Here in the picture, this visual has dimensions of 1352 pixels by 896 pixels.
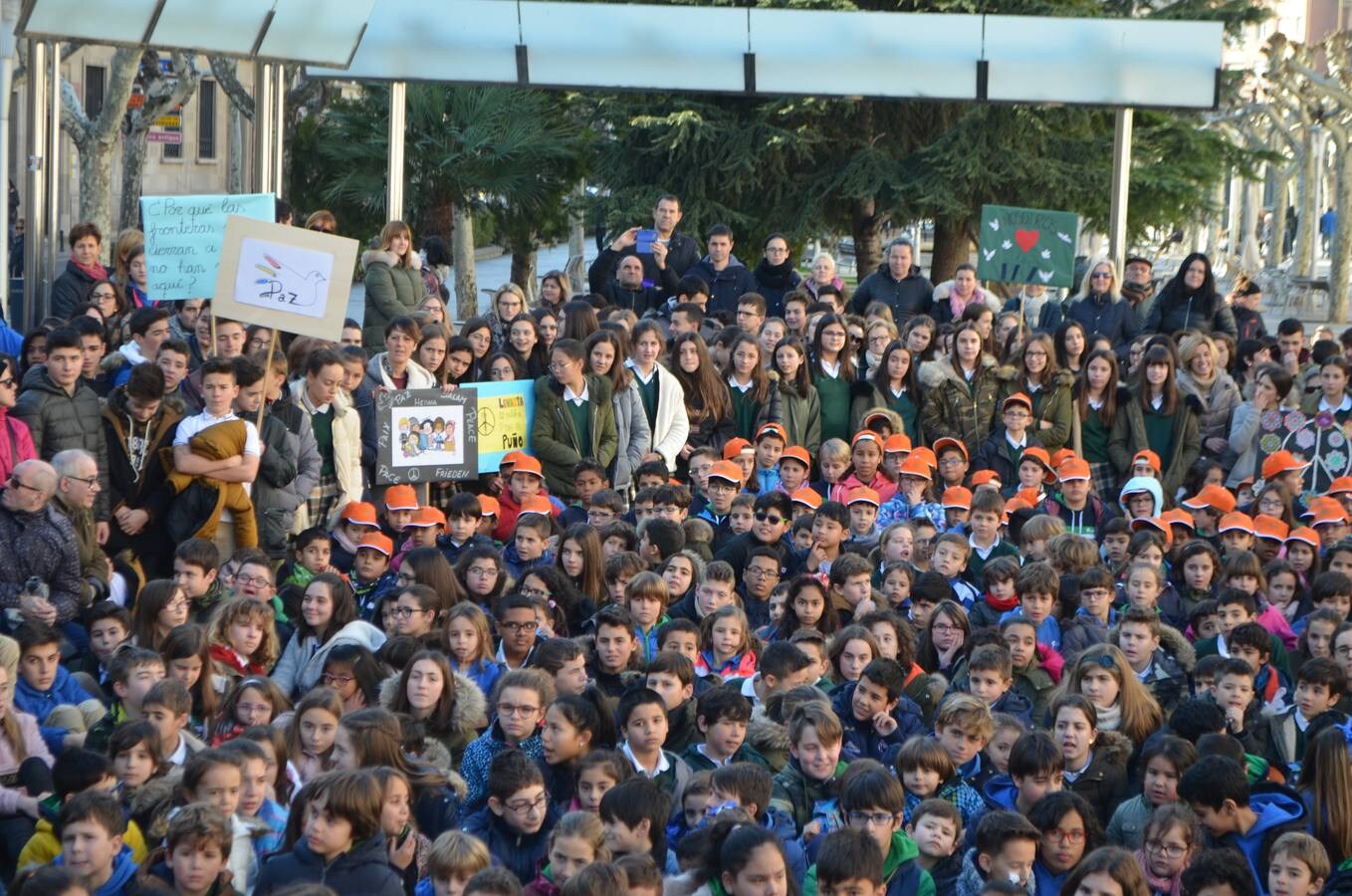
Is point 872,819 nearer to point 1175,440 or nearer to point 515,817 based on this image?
point 515,817

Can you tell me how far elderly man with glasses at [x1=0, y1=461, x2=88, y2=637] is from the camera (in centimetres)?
912

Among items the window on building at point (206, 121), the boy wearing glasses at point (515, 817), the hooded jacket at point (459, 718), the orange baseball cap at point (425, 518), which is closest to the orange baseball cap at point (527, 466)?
the orange baseball cap at point (425, 518)

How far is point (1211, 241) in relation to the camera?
56.7 meters

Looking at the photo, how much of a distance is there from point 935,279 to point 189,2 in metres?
11.6

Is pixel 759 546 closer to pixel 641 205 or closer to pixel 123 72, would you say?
pixel 641 205

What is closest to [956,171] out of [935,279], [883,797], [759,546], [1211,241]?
[935,279]

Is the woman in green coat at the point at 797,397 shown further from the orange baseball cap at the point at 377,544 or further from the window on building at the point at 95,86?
the window on building at the point at 95,86

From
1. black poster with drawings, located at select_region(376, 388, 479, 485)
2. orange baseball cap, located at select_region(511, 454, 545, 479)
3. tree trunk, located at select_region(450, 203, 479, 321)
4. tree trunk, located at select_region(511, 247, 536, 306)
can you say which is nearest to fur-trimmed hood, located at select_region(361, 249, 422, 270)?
black poster with drawings, located at select_region(376, 388, 479, 485)

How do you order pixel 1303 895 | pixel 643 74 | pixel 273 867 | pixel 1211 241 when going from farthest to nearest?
pixel 1211 241, pixel 643 74, pixel 1303 895, pixel 273 867

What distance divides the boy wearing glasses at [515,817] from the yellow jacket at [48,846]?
109 cm

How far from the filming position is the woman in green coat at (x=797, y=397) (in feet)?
44.9

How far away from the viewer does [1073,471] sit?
12.6 meters

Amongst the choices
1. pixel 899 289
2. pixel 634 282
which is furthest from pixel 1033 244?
pixel 634 282

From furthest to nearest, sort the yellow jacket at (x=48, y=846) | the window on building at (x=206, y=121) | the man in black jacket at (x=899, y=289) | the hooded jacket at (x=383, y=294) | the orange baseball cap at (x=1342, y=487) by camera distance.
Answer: the window on building at (x=206, y=121)
the man in black jacket at (x=899, y=289)
the hooded jacket at (x=383, y=294)
the orange baseball cap at (x=1342, y=487)
the yellow jacket at (x=48, y=846)
